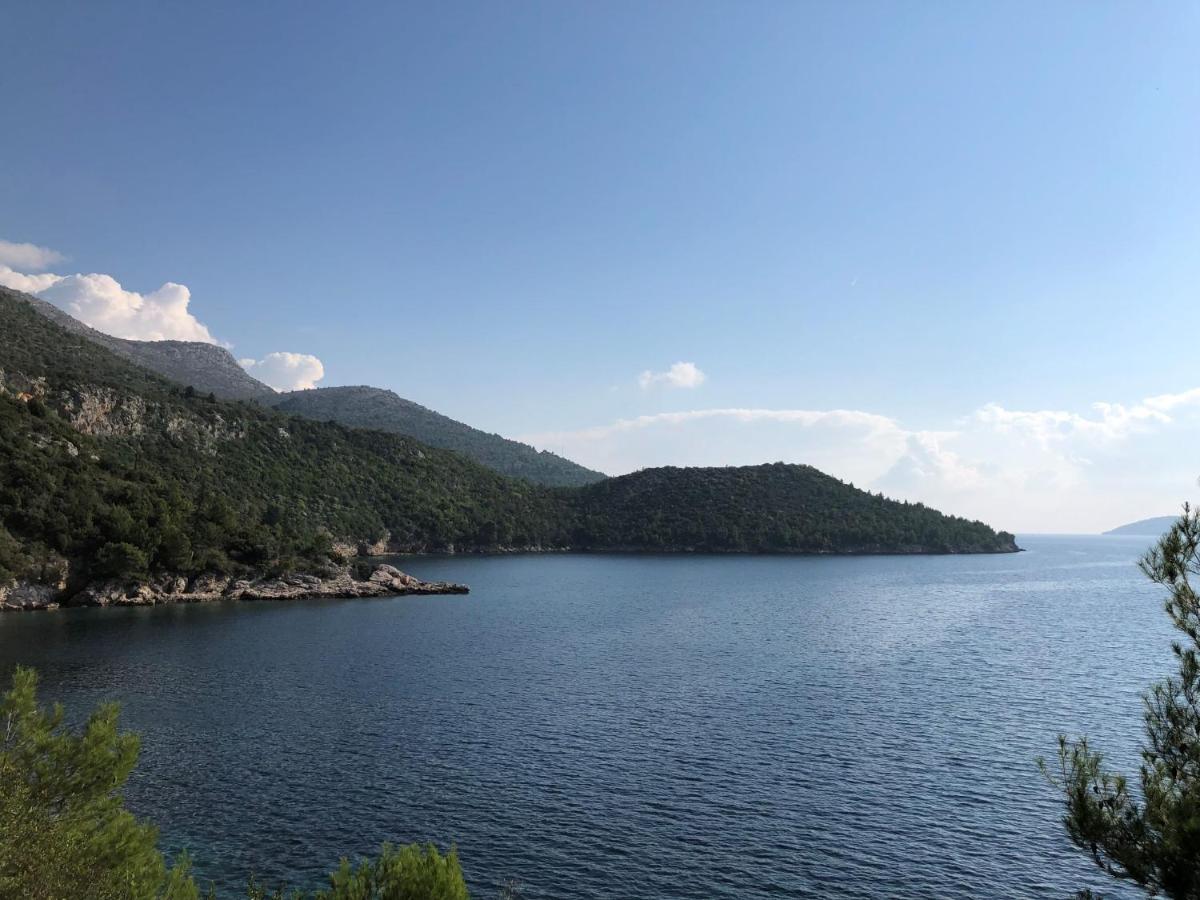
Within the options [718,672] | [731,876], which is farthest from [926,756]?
[718,672]

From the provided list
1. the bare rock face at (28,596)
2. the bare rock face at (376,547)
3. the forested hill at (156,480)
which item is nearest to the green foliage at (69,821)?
the bare rock face at (28,596)

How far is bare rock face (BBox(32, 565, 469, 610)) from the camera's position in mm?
81938

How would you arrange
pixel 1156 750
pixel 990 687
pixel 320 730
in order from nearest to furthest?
pixel 1156 750, pixel 320 730, pixel 990 687

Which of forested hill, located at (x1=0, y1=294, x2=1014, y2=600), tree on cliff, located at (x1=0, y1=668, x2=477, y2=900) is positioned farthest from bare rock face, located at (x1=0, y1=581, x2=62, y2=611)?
tree on cliff, located at (x1=0, y1=668, x2=477, y2=900)

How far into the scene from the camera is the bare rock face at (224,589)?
269 feet

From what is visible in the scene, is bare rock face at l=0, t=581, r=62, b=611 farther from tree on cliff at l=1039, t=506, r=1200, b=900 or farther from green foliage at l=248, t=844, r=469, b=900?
tree on cliff at l=1039, t=506, r=1200, b=900

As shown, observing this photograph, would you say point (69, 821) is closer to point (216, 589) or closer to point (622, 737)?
point (622, 737)

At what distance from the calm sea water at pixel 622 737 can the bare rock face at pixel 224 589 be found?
485 centimetres

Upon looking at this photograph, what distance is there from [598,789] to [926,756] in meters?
18.1

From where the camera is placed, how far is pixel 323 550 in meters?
119

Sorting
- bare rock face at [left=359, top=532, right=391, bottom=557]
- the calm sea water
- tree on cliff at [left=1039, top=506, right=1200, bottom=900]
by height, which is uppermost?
tree on cliff at [left=1039, top=506, right=1200, bottom=900]

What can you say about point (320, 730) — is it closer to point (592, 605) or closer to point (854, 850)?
point (854, 850)

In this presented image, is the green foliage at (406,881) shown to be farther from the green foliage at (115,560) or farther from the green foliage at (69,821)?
the green foliage at (115,560)

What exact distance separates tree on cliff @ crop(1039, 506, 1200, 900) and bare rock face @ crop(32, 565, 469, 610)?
326 feet
